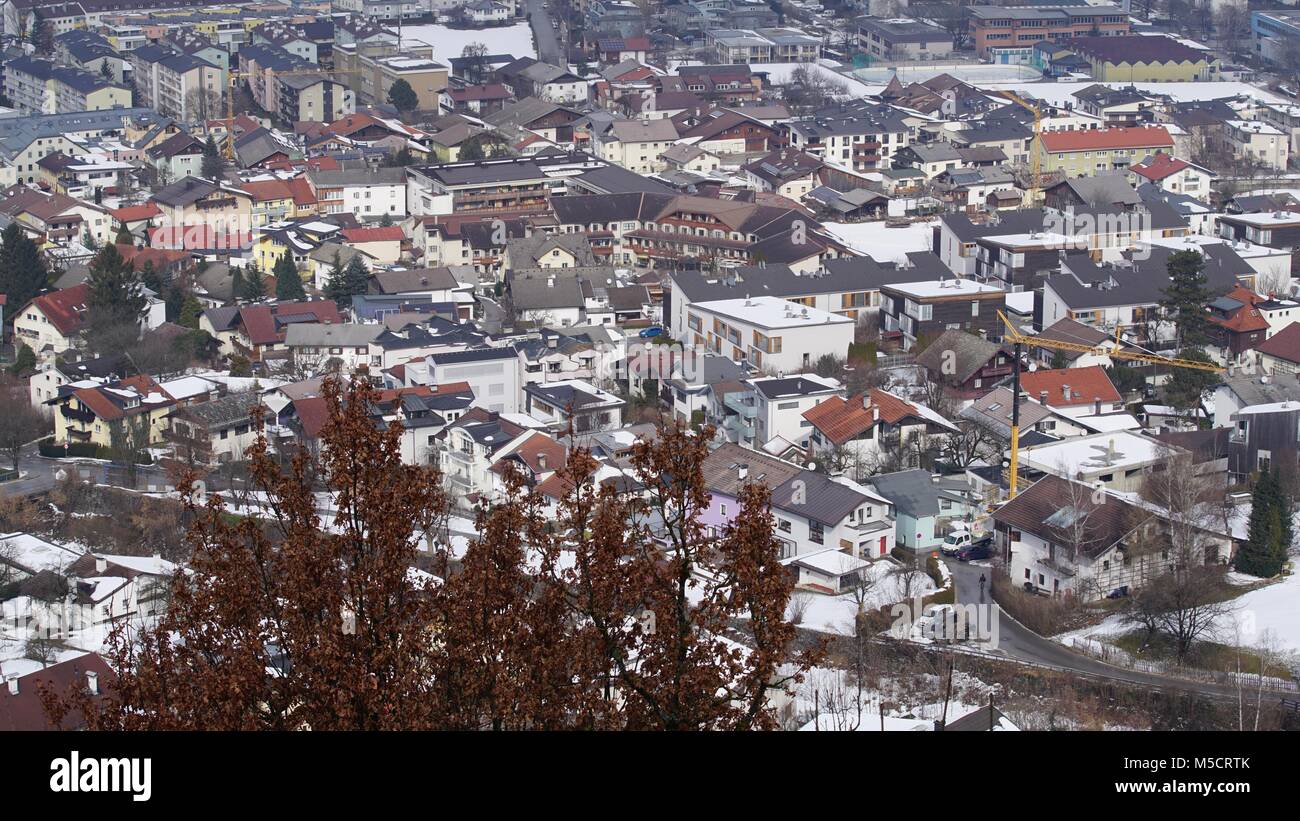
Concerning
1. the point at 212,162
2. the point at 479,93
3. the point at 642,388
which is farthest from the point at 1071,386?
the point at 479,93

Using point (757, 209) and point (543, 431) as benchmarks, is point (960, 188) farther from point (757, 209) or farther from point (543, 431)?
point (543, 431)

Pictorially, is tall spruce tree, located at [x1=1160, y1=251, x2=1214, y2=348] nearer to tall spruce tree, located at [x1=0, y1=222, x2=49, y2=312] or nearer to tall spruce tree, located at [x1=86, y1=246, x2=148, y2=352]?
tall spruce tree, located at [x1=86, y1=246, x2=148, y2=352]

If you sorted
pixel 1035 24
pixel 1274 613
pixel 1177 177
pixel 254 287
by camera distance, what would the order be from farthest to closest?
pixel 1035 24 < pixel 1177 177 < pixel 254 287 < pixel 1274 613

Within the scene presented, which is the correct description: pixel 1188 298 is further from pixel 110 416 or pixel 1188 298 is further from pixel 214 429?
pixel 110 416

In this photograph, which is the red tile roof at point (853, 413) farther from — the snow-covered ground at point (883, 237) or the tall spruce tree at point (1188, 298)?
the snow-covered ground at point (883, 237)

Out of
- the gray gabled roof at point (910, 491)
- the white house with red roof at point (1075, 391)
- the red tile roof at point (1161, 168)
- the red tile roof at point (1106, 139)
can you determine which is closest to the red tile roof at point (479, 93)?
the red tile roof at point (1106, 139)
